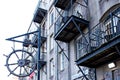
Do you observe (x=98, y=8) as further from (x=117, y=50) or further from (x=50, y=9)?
(x=50, y=9)

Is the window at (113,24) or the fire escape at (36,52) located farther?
the fire escape at (36,52)

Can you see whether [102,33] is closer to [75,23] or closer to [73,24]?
[75,23]

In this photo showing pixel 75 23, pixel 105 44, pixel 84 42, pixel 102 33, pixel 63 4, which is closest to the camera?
pixel 105 44

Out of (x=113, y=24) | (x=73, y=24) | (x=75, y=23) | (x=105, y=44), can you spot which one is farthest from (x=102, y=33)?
(x=73, y=24)

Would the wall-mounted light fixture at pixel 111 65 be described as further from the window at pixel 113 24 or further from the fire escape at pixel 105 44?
the window at pixel 113 24

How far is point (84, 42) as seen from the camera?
1510cm

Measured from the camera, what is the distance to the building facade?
464 inches

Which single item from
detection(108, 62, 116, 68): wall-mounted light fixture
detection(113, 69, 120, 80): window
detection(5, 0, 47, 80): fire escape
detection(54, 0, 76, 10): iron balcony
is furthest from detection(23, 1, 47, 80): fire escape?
detection(113, 69, 120, 80): window

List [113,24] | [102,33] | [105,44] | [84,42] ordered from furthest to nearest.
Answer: [84,42], [102,33], [113,24], [105,44]

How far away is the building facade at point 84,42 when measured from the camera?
38.7 feet

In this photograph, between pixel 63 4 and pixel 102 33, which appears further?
pixel 63 4

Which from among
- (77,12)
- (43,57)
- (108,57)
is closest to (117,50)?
(108,57)

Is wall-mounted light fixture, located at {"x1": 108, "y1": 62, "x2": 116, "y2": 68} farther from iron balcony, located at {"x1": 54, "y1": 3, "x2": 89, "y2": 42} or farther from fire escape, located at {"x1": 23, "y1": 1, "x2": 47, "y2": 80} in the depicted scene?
fire escape, located at {"x1": 23, "y1": 1, "x2": 47, "y2": 80}

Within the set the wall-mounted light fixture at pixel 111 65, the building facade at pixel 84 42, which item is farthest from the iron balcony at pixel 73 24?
the wall-mounted light fixture at pixel 111 65
